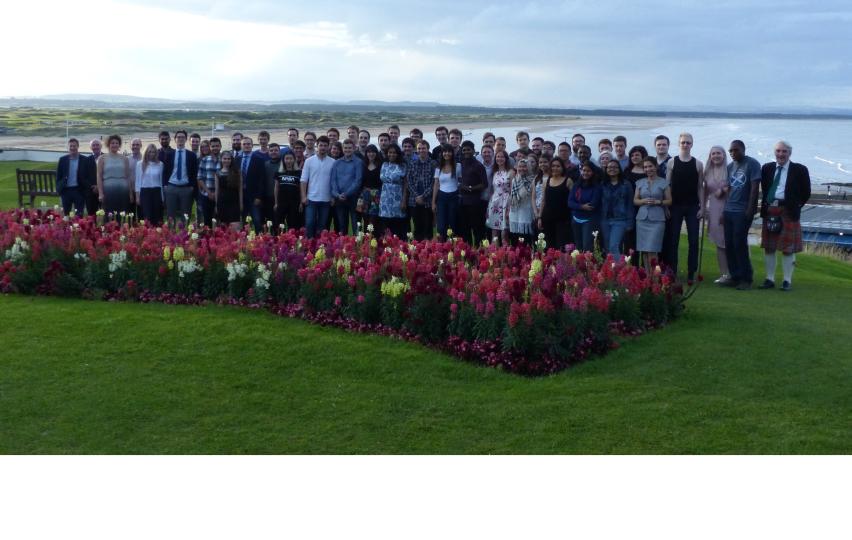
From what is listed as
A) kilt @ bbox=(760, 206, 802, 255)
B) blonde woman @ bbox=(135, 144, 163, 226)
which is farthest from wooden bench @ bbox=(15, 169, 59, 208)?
kilt @ bbox=(760, 206, 802, 255)

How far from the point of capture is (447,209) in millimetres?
11945

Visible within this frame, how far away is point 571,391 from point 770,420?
136 cm

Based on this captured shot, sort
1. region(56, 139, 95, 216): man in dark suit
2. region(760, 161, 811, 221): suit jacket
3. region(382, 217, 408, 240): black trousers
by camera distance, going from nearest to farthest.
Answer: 1. region(760, 161, 811, 221): suit jacket
2. region(382, 217, 408, 240): black trousers
3. region(56, 139, 95, 216): man in dark suit

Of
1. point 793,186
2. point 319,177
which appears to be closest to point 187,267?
point 319,177

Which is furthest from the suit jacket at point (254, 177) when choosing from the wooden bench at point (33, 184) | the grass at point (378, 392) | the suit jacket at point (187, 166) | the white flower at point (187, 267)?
the wooden bench at point (33, 184)

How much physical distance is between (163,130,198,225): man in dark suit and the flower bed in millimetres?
2082

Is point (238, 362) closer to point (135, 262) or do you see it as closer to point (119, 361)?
point (119, 361)

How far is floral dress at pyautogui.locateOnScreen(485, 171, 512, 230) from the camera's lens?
11641 mm

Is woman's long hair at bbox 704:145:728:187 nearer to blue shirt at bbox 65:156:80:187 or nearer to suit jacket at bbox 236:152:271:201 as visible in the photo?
suit jacket at bbox 236:152:271:201

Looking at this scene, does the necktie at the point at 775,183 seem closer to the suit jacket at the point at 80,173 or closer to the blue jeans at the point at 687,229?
the blue jeans at the point at 687,229

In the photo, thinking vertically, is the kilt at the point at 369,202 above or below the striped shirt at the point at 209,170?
below

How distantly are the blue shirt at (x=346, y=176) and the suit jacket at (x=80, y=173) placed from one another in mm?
4165

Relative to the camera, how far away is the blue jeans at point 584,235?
10969 mm

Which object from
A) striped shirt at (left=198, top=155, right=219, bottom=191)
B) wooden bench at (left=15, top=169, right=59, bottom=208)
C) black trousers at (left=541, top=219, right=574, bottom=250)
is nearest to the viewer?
black trousers at (left=541, top=219, right=574, bottom=250)
